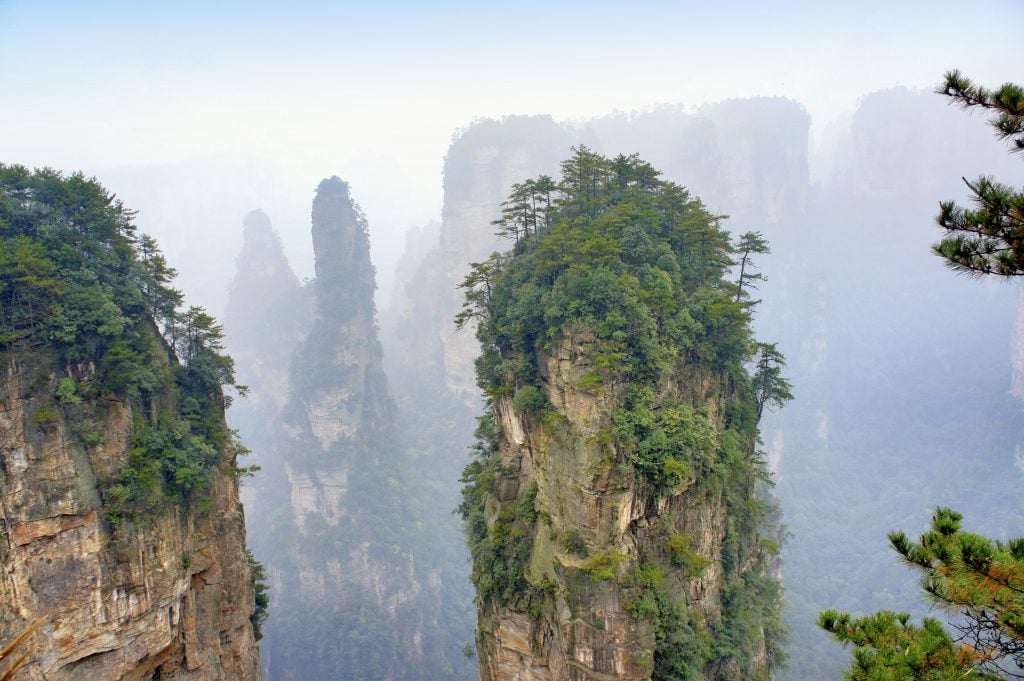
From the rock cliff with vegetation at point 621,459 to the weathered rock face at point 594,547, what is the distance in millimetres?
47

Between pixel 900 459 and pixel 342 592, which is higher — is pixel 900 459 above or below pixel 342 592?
above

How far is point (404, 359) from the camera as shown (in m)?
73.6

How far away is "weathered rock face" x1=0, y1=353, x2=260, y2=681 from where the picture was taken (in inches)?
522

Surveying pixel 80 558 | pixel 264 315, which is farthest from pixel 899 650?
pixel 264 315

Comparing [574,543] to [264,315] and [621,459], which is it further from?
[264,315]

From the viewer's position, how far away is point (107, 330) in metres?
14.8

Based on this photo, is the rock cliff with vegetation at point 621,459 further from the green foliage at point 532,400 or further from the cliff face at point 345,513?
the cliff face at point 345,513

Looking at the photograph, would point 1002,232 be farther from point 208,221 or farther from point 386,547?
point 208,221

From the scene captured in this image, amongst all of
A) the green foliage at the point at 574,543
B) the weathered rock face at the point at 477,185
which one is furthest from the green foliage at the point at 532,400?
the weathered rock face at the point at 477,185

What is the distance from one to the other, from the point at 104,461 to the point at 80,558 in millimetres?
2333

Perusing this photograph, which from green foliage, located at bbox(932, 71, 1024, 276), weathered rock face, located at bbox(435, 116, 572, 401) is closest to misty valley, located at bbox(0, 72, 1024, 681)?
green foliage, located at bbox(932, 71, 1024, 276)

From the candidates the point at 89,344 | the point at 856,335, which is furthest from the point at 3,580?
the point at 856,335

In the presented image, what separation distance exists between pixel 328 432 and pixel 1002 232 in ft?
167

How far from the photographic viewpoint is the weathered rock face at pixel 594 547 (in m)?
14.4
